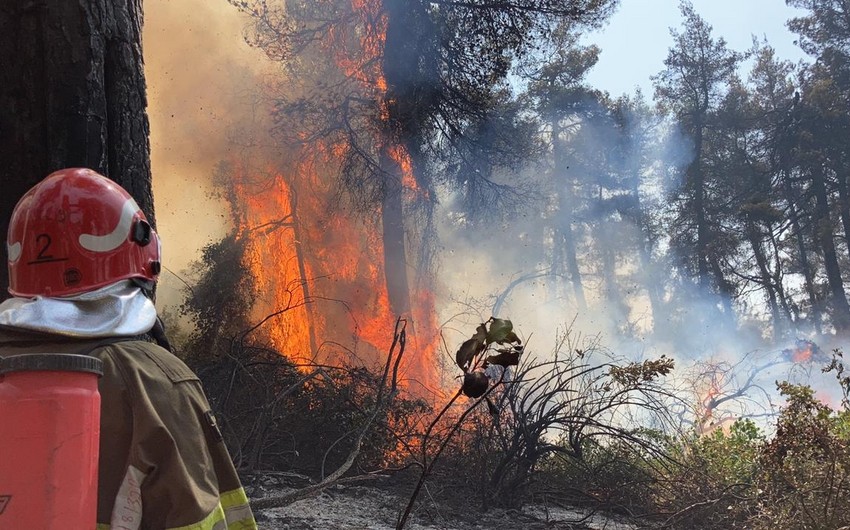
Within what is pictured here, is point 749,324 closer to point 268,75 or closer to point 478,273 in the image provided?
point 478,273

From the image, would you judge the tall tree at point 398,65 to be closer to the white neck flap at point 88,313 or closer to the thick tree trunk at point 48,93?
the thick tree trunk at point 48,93

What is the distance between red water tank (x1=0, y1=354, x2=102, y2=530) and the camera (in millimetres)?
1258

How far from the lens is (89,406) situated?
4.33ft

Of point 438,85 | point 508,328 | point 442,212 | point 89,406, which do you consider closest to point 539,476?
point 508,328

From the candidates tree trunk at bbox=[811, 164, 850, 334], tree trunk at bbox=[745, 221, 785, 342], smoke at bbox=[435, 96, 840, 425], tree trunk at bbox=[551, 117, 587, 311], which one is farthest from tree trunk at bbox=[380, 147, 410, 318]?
tree trunk at bbox=[811, 164, 850, 334]

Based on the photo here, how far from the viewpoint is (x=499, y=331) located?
211cm

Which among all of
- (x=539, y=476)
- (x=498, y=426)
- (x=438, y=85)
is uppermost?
(x=438, y=85)

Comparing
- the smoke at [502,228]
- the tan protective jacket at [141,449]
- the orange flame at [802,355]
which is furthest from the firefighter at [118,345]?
the orange flame at [802,355]

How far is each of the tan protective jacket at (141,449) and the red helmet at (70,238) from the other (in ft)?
0.47

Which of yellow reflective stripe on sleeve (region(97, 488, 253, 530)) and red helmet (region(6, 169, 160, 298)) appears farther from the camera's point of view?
yellow reflective stripe on sleeve (region(97, 488, 253, 530))

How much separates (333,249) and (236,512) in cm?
1198

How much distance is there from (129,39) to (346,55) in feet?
33.5

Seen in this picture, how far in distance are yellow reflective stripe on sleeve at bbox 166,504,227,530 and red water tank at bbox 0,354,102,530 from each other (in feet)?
0.71

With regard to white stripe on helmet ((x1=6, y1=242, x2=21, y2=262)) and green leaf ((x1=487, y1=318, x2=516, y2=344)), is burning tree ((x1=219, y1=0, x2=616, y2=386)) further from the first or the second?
white stripe on helmet ((x1=6, y1=242, x2=21, y2=262))
